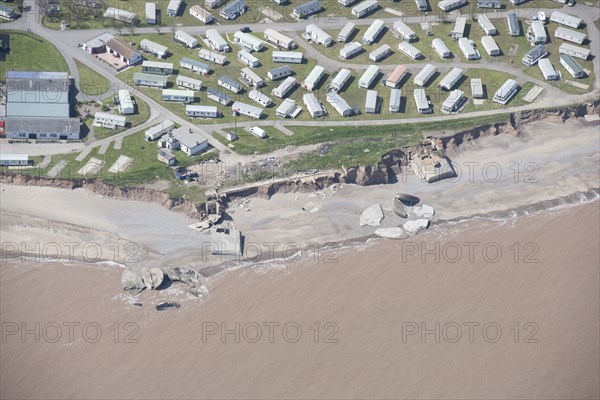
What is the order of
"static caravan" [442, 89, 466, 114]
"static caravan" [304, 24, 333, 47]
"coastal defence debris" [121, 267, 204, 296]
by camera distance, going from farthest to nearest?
"static caravan" [304, 24, 333, 47] → "static caravan" [442, 89, 466, 114] → "coastal defence debris" [121, 267, 204, 296]

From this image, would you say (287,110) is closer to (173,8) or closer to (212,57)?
(212,57)

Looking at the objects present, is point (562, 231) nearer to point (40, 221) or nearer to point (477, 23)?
point (477, 23)

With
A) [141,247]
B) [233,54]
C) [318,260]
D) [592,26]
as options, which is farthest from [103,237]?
[592,26]

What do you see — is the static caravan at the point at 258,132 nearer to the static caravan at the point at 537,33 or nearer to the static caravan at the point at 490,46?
the static caravan at the point at 490,46

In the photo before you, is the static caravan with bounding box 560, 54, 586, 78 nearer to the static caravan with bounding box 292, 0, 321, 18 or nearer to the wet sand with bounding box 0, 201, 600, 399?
the wet sand with bounding box 0, 201, 600, 399

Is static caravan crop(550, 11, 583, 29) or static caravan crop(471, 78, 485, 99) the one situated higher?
static caravan crop(550, 11, 583, 29)

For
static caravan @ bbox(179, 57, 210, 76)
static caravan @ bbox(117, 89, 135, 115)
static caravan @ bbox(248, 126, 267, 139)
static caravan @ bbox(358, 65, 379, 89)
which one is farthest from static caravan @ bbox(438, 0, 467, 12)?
static caravan @ bbox(117, 89, 135, 115)
